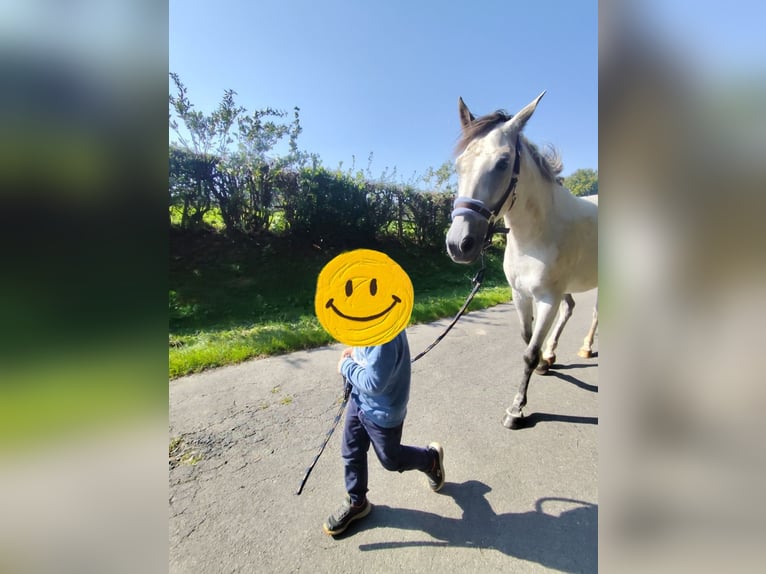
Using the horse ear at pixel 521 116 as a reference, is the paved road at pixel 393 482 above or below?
below

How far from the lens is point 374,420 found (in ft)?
5.35

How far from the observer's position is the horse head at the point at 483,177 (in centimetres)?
194

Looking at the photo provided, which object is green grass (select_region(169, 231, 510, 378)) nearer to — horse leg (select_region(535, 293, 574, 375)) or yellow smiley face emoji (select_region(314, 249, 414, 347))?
horse leg (select_region(535, 293, 574, 375))

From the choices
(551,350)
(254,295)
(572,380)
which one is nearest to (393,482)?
(572,380)

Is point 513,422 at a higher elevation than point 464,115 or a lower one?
lower

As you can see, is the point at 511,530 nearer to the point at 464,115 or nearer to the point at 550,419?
the point at 550,419

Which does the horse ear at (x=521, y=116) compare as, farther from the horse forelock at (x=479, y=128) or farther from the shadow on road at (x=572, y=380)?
the shadow on road at (x=572, y=380)

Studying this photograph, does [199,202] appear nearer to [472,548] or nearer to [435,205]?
[435,205]

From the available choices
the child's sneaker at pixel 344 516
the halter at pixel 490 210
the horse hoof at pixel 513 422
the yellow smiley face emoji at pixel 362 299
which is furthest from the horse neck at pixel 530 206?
the child's sneaker at pixel 344 516

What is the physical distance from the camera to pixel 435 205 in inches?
383

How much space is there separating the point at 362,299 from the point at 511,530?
4.86 ft
